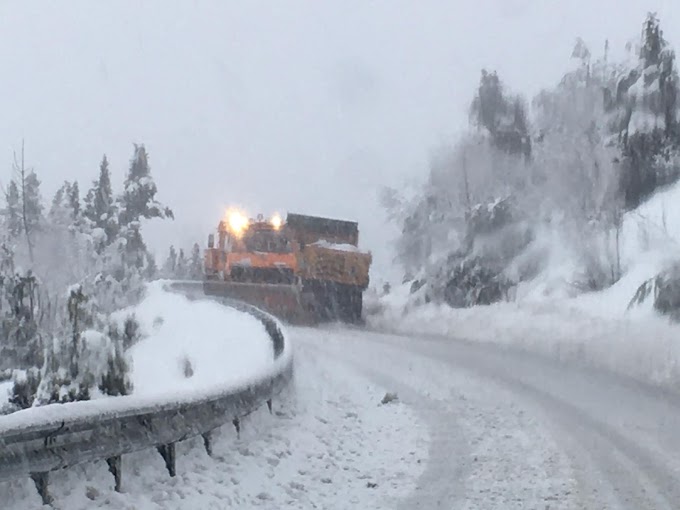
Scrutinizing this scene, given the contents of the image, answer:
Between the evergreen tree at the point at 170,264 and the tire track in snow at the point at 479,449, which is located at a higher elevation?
the evergreen tree at the point at 170,264

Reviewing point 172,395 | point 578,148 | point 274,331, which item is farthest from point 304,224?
point 172,395

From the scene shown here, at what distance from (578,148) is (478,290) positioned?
610 centimetres

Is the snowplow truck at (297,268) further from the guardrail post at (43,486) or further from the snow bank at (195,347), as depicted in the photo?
the guardrail post at (43,486)

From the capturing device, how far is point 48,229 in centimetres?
4644

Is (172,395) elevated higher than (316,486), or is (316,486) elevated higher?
(172,395)

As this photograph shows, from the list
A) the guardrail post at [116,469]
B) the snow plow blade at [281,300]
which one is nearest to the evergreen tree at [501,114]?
the snow plow blade at [281,300]

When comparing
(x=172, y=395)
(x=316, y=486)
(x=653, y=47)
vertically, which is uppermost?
(x=653, y=47)

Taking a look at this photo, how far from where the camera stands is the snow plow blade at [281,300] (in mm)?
27000

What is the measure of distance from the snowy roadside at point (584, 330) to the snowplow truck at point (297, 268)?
2.15 metres

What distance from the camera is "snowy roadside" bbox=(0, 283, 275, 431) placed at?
599cm

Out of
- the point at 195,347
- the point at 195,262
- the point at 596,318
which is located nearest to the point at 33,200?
the point at 195,262

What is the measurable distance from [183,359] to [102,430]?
11.1 m

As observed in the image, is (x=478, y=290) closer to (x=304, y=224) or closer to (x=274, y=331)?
(x=304, y=224)

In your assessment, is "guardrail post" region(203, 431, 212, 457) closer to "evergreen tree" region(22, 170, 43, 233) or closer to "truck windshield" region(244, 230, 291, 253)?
"truck windshield" region(244, 230, 291, 253)
